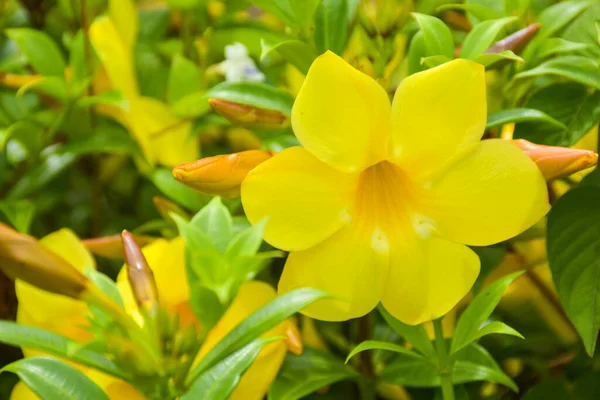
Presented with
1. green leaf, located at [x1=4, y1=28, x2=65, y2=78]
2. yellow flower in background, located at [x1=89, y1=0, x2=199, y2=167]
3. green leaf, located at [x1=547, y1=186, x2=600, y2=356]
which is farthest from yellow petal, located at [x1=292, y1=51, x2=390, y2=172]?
green leaf, located at [x1=4, y1=28, x2=65, y2=78]

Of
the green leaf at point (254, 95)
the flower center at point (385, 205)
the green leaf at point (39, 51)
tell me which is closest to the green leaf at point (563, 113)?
the flower center at point (385, 205)

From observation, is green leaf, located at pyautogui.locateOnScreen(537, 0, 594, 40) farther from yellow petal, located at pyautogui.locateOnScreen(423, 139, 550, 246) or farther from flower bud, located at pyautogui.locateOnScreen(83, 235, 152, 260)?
flower bud, located at pyautogui.locateOnScreen(83, 235, 152, 260)

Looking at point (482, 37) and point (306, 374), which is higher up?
point (482, 37)

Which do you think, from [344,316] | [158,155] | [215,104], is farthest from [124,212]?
[344,316]

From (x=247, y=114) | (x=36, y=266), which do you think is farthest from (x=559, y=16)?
(x=36, y=266)

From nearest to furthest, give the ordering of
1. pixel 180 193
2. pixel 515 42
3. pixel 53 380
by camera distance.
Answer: pixel 53 380 → pixel 515 42 → pixel 180 193

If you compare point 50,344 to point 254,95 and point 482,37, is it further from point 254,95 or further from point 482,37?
point 482,37

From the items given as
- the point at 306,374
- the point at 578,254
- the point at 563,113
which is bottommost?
the point at 306,374
